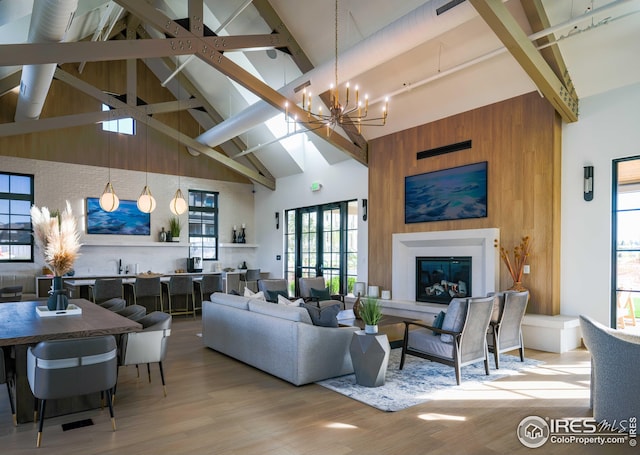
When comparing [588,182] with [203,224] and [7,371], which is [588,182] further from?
[203,224]

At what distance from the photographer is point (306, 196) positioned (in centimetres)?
1074

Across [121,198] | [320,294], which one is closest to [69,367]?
[320,294]

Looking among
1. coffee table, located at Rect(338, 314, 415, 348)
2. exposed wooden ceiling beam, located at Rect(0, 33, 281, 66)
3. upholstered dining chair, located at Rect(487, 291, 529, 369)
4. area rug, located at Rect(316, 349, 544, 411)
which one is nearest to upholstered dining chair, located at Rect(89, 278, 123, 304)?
exposed wooden ceiling beam, located at Rect(0, 33, 281, 66)

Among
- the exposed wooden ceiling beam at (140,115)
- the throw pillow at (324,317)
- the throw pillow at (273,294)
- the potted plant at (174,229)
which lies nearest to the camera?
the throw pillow at (324,317)

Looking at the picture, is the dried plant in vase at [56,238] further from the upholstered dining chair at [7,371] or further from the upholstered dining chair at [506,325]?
the upholstered dining chair at [506,325]

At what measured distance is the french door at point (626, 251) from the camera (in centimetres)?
574

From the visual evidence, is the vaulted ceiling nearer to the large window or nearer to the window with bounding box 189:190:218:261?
the large window

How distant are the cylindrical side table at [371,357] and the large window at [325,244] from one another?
491cm

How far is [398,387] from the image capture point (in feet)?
14.3

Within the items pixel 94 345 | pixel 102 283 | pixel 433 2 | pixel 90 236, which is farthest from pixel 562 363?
pixel 90 236

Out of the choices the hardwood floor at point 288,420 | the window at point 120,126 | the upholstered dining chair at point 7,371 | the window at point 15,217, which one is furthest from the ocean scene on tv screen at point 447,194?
the window at point 15,217

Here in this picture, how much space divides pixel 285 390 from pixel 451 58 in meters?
5.10

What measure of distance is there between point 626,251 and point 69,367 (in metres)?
6.49

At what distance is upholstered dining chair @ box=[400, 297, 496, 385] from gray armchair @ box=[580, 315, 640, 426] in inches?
44.5
